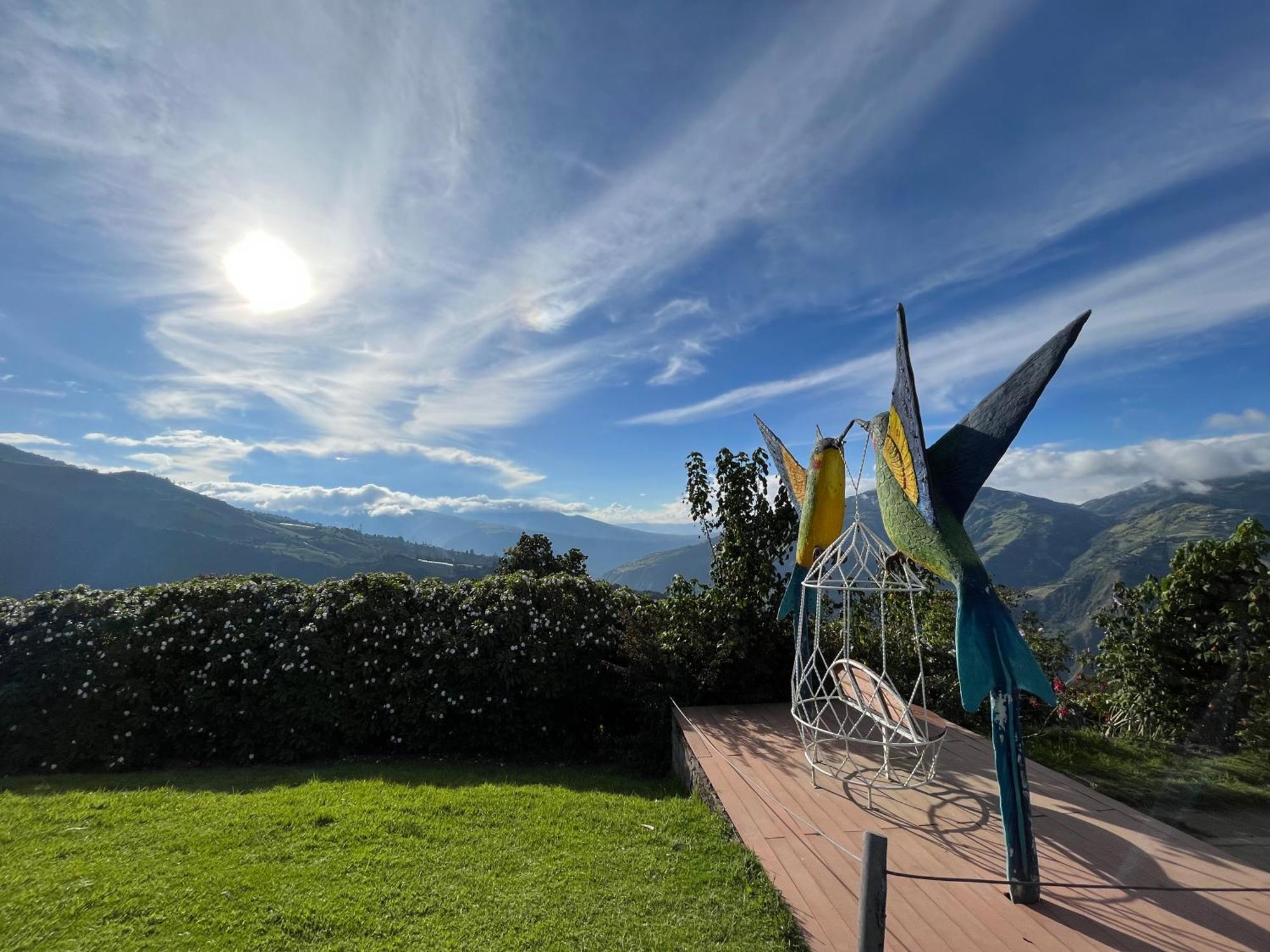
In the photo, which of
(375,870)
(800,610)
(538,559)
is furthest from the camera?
(538,559)

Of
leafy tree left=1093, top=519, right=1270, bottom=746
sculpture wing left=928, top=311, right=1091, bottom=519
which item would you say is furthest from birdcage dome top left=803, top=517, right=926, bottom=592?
leafy tree left=1093, top=519, right=1270, bottom=746

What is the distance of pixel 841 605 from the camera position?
6.81 m

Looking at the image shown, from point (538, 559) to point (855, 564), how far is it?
23.3 feet

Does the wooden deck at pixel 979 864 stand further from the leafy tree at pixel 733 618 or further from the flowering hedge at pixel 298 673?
the flowering hedge at pixel 298 673

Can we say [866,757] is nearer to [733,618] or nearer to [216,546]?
[733,618]

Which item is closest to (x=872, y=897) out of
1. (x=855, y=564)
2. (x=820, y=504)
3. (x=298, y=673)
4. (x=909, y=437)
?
(x=909, y=437)

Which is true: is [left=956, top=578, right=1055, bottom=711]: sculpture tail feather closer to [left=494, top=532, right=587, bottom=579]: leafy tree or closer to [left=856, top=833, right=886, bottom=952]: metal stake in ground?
[left=856, top=833, right=886, bottom=952]: metal stake in ground

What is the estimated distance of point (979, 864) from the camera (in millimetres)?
3715

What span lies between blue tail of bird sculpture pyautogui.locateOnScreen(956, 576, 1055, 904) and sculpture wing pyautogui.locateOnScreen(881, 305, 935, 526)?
660mm

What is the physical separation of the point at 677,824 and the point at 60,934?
389 centimetres

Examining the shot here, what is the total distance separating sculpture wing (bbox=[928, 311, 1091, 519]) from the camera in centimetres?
349

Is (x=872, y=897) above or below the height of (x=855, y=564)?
below

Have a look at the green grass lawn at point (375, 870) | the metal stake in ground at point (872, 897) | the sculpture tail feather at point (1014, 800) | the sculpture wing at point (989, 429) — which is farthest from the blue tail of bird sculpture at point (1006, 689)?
the green grass lawn at point (375, 870)

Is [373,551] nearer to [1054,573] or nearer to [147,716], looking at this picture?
[147,716]
